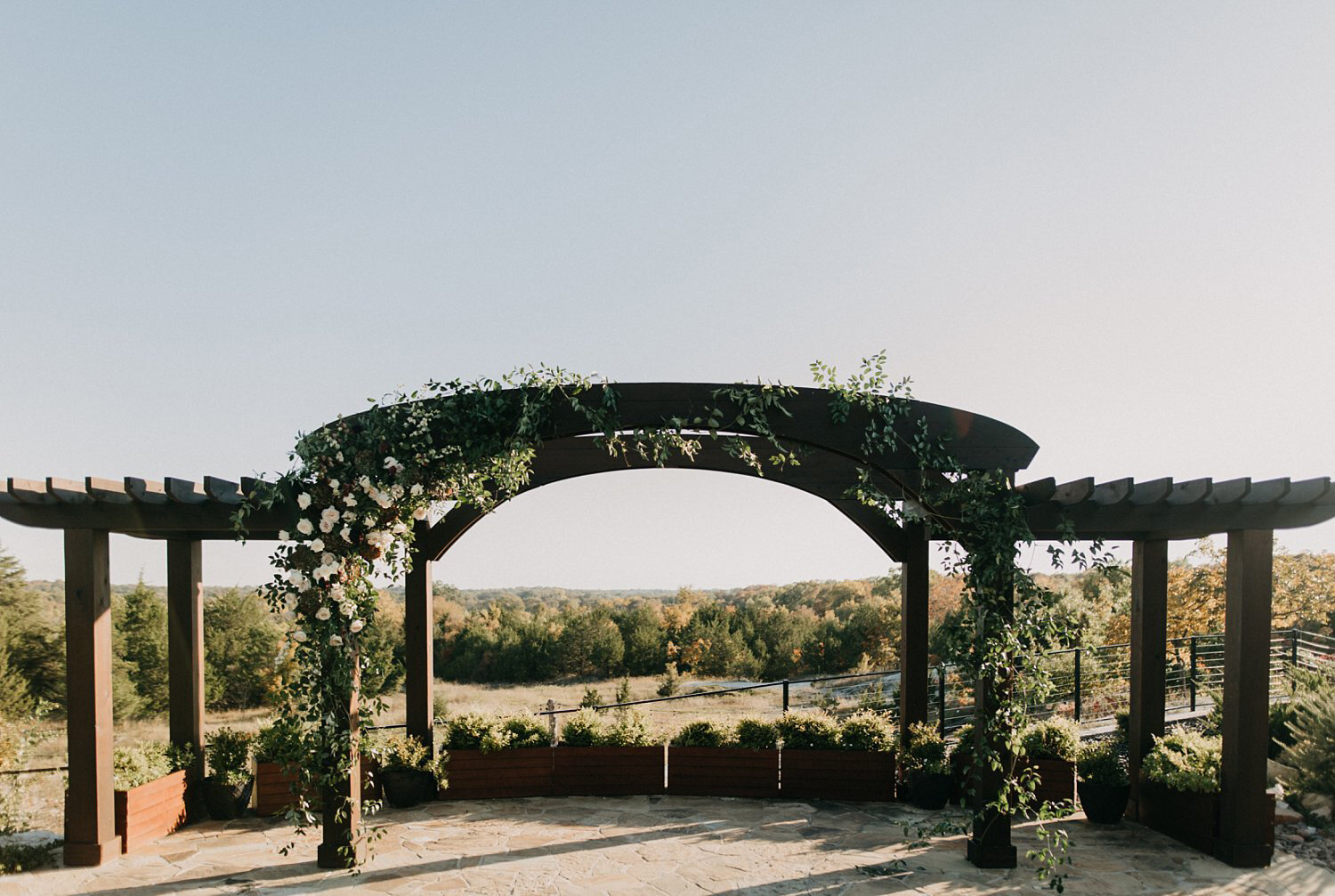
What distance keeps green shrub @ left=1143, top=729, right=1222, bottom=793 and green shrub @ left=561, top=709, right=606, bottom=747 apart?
14.1ft

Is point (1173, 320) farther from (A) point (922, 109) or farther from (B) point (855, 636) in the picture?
(B) point (855, 636)

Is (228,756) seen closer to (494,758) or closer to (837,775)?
(494,758)

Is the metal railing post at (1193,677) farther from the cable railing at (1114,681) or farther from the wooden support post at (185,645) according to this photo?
the wooden support post at (185,645)

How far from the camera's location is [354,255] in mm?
8906

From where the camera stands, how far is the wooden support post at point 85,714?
507 cm

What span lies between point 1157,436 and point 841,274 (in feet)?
24.2

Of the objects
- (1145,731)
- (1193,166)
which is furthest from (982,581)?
(1193,166)

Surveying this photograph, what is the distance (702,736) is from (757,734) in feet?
1.56

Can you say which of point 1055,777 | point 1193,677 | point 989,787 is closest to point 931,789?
point 1055,777

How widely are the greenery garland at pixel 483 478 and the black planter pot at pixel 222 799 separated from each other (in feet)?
5.34

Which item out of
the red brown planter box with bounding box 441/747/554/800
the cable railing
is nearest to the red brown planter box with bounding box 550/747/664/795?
the red brown planter box with bounding box 441/747/554/800

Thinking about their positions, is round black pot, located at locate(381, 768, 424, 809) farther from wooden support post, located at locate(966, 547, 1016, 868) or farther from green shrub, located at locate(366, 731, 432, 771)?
wooden support post, located at locate(966, 547, 1016, 868)

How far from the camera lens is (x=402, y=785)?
249 inches

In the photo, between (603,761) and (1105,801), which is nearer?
(1105,801)
